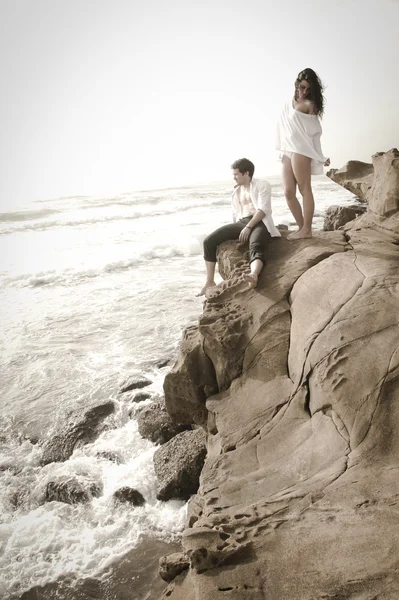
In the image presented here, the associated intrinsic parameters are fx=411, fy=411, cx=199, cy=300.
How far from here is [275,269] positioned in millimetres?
4164

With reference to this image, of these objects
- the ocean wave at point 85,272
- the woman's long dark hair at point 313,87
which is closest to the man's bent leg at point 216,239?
the woman's long dark hair at point 313,87

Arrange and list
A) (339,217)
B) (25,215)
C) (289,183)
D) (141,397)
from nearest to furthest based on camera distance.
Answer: (289,183) < (141,397) < (339,217) < (25,215)

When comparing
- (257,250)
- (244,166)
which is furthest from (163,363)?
(244,166)

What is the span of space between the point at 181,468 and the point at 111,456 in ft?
3.36

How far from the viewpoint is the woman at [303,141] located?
13.8 ft

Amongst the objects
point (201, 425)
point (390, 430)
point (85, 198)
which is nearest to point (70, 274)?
point (201, 425)

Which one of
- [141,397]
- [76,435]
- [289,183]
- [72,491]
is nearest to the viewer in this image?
[72,491]

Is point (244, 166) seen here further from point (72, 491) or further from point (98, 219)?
point (98, 219)

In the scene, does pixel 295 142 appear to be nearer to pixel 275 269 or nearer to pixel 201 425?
pixel 275 269

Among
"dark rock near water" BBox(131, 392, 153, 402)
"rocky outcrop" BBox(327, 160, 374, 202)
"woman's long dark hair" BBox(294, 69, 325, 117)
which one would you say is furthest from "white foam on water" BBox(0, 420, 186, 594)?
"rocky outcrop" BBox(327, 160, 374, 202)

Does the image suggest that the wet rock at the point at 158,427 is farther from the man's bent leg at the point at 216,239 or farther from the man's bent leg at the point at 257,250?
the man's bent leg at the point at 257,250

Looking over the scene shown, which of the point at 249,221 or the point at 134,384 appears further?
the point at 134,384

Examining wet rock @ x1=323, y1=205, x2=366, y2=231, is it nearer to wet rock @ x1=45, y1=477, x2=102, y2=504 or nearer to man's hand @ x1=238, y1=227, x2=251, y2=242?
man's hand @ x1=238, y1=227, x2=251, y2=242

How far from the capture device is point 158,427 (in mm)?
4914
